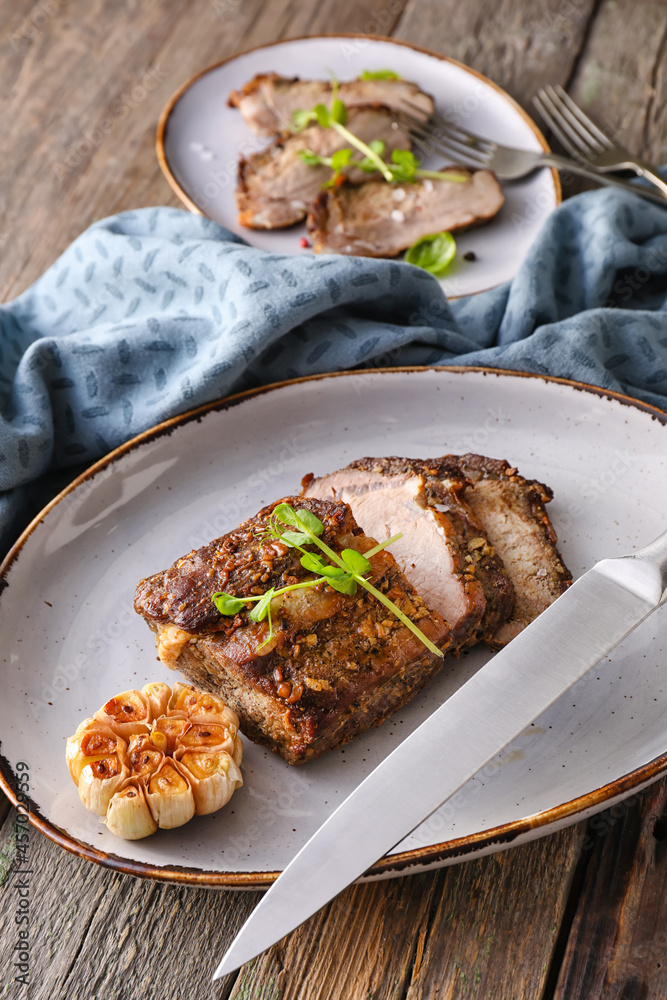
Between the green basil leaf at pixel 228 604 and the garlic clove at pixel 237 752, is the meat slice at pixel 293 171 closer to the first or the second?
the green basil leaf at pixel 228 604

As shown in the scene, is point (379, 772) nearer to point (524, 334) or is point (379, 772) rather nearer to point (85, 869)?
point (85, 869)

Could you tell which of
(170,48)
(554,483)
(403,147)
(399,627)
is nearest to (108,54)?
(170,48)

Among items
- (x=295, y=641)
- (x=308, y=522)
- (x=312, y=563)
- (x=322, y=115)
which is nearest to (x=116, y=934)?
(x=295, y=641)

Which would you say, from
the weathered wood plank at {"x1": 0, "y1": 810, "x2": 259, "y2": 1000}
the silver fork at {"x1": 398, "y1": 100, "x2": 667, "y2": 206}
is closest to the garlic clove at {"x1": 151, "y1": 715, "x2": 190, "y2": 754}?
the weathered wood plank at {"x1": 0, "y1": 810, "x2": 259, "y2": 1000}

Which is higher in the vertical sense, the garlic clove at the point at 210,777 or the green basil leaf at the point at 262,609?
the green basil leaf at the point at 262,609

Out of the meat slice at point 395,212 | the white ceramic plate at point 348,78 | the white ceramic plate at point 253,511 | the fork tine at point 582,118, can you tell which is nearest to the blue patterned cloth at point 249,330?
the white ceramic plate at point 253,511
